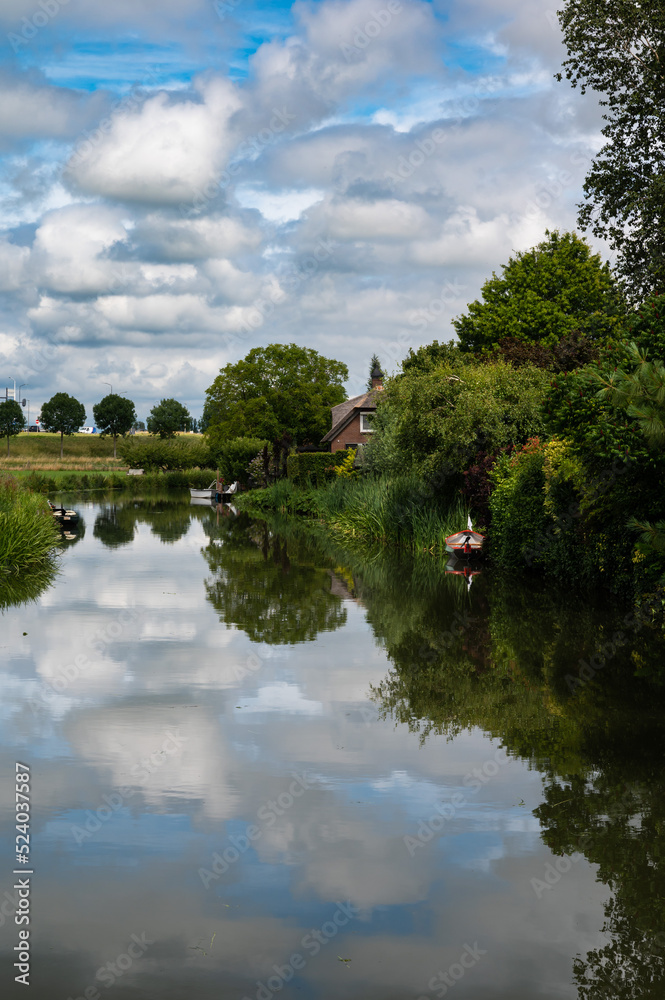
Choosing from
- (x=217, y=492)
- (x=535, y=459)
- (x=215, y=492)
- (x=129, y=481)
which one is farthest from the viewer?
(x=129, y=481)

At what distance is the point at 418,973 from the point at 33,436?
146 meters

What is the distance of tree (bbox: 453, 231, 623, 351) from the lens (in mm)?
52688

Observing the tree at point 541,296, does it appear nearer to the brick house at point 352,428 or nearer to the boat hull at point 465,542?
the brick house at point 352,428

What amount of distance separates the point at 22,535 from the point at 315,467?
29.3m

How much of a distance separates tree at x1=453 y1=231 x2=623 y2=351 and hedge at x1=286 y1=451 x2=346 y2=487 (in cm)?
1058

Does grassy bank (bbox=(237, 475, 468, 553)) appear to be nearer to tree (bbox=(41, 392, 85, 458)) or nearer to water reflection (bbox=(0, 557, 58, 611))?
water reflection (bbox=(0, 557, 58, 611))

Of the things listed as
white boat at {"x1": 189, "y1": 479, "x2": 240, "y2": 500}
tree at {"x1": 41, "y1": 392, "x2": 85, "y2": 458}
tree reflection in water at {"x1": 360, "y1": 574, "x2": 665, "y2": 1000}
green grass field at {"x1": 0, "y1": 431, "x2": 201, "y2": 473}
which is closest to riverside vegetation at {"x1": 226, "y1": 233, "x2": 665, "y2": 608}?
tree reflection in water at {"x1": 360, "y1": 574, "x2": 665, "y2": 1000}

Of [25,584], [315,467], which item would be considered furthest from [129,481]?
[25,584]

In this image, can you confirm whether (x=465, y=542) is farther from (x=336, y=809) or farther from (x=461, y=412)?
(x=336, y=809)

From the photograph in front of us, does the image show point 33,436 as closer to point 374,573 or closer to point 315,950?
point 374,573

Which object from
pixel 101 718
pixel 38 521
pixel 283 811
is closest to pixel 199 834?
pixel 283 811

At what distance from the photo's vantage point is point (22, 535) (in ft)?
75.4

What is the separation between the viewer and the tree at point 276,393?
8018 centimetres

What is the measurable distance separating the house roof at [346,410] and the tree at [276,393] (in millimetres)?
1026
